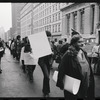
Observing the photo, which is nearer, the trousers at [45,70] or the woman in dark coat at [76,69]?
the woman in dark coat at [76,69]

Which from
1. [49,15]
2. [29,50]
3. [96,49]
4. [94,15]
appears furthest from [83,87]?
[49,15]

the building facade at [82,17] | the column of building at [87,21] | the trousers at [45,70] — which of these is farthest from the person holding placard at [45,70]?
the column of building at [87,21]

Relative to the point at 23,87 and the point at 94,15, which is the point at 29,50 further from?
the point at 94,15

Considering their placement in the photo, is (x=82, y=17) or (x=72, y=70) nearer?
(x=72, y=70)

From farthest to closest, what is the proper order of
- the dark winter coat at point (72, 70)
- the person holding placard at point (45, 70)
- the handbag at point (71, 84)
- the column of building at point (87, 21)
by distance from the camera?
the column of building at point (87, 21), the person holding placard at point (45, 70), the dark winter coat at point (72, 70), the handbag at point (71, 84)

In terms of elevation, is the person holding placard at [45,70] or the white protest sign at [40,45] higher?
the white protest sign at [40,45]

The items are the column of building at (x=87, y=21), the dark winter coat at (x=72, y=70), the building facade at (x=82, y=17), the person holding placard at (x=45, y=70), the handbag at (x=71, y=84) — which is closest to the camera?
the handbag at (x=71, y=84)

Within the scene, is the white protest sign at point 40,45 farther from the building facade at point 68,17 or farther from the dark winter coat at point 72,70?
the building facade at point 68,17

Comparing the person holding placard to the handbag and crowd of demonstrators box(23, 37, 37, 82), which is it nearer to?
the handbag

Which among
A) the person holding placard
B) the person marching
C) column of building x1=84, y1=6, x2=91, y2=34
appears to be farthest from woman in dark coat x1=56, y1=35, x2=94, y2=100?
column of building x1=84, y1=6, x2=91, y2=34

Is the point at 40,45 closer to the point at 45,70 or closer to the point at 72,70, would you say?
the point at 45,70

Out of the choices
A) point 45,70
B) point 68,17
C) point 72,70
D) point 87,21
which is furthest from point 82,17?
point 72,70

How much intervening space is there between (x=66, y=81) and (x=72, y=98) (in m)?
0.38

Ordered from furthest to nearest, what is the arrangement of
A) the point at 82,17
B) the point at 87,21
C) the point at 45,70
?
the point at 82,17 < the point at 87,21 < the point at 45,70
